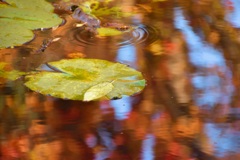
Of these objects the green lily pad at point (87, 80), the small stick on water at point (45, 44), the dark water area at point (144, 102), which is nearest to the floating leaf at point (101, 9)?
the dark water area at point (144, 102)

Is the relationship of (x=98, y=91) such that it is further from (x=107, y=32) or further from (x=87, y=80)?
(x=107, y=32)

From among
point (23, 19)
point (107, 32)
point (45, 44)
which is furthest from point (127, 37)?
point (23, 19)

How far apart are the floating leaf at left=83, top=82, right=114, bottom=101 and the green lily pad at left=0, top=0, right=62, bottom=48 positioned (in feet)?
1.43

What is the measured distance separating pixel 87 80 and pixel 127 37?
1.19 ft

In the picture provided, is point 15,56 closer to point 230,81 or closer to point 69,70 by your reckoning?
point 69,70

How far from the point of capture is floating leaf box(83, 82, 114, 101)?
1.34 metres

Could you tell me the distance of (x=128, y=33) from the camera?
1.76 metres

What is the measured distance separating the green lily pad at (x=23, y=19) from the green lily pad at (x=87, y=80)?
0.79 ft

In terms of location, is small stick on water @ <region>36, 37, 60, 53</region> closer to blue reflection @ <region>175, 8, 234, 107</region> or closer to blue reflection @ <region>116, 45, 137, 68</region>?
blue reflection @ <region>116, 45, 137, 68</region>

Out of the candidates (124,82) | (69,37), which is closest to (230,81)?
(124,82)

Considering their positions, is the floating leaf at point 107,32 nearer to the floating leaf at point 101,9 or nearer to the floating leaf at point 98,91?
A: the floating leaf at point 101,9

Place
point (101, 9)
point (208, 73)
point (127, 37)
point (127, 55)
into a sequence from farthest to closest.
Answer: point (101, 9) < point (127, 37) < point (127, 55) < point (208, 73)

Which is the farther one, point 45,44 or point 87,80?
point 45,44

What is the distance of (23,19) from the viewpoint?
186 cm
